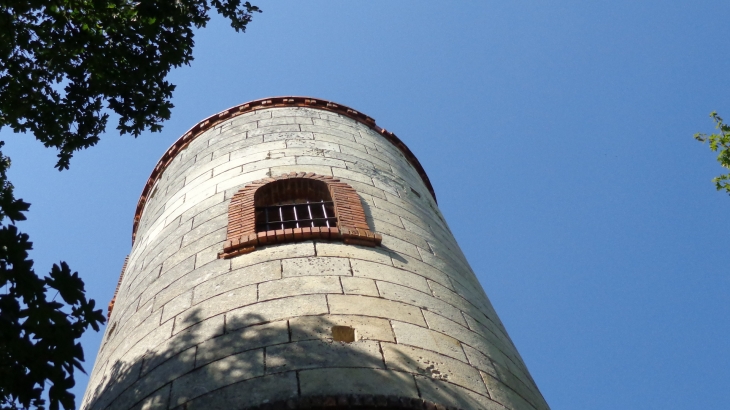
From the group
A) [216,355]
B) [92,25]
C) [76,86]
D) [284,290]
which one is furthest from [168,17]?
[216,355]

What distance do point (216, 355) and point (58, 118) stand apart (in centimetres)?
298

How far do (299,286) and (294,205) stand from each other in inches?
85.9

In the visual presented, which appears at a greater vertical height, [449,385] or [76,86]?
[76,86]

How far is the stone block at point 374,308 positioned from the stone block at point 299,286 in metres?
0.15

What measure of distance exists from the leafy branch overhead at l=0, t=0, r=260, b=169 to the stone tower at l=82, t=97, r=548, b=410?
1.47 meters

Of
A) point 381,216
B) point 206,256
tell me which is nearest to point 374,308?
point 206,256

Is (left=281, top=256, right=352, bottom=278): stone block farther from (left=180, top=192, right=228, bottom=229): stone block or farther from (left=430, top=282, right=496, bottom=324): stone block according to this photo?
(left=180, top=192, right=228, bottom=229): stone block

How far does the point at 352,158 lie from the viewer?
8.95 metres

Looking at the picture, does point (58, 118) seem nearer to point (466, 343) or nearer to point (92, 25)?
point (92, 25)

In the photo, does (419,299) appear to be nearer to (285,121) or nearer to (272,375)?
(272,375)

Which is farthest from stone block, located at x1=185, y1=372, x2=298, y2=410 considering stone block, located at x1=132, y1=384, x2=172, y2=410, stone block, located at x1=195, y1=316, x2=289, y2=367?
stone block, located at x1=195, y1=316, x2=289, y2=367

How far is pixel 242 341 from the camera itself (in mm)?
4914

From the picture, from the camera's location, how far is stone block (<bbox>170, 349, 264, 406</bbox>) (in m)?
4.49

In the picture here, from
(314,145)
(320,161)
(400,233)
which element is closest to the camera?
(400,233)
